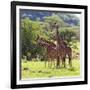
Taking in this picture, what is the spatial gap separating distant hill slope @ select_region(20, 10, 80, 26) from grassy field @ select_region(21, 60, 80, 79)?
1.23ft

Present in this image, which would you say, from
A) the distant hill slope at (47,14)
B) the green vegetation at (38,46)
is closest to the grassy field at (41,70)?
the green vegetation at (38,46)

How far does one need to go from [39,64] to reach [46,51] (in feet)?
0.44

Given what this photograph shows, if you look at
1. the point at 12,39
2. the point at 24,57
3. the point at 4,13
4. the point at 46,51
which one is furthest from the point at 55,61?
the point at 4,13

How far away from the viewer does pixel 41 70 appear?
7.41 feet

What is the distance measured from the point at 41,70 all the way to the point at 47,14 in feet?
1.65

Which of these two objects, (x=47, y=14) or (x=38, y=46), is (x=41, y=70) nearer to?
(x=38, y=46)

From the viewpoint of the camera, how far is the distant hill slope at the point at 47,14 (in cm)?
222

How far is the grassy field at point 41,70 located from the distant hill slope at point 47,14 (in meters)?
0.37

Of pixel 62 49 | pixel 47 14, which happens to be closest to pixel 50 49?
pixel 62 49

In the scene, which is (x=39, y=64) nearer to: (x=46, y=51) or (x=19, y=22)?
(x=46, y=51)

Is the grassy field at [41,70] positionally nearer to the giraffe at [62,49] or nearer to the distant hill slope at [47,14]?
the giraffe at [62,49]

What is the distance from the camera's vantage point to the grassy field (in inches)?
87.0

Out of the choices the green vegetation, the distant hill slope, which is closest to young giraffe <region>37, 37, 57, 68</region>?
the green vegetation

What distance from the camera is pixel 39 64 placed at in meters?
2.25
